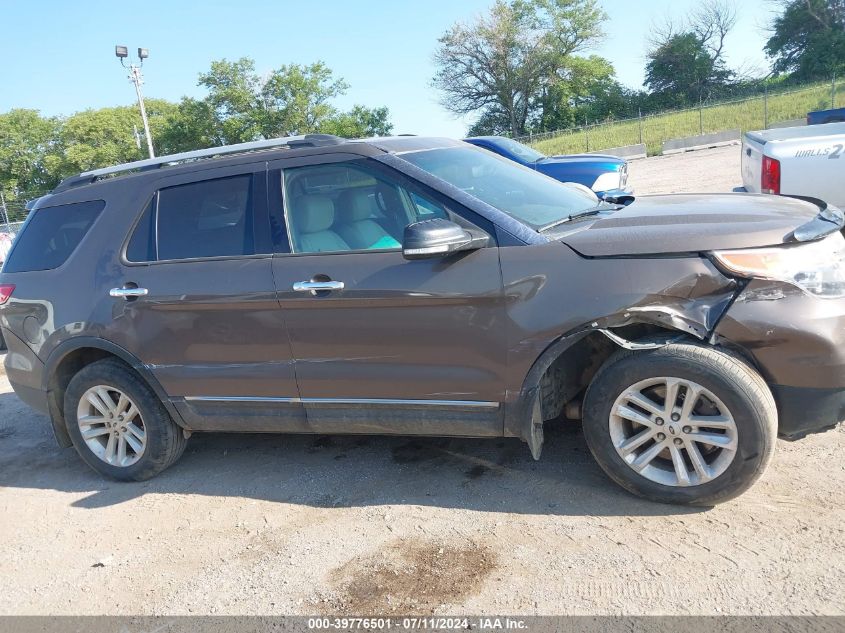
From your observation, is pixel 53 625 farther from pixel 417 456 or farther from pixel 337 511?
pixel 417 456

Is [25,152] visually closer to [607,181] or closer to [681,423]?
[607,181]

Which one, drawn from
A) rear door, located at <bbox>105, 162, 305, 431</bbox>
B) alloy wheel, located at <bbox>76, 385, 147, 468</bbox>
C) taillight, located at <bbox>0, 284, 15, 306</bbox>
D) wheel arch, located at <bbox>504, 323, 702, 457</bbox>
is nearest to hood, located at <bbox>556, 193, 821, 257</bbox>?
wheel arch, located at <bbox>504, 323, 702, 457</bbox>

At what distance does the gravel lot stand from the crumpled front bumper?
0.52 metres

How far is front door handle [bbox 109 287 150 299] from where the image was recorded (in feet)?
13.2

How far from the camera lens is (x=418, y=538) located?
327 centimetres

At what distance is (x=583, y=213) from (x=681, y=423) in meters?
1.27

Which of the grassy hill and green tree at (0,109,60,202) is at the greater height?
green tree at (0,109,60,202)

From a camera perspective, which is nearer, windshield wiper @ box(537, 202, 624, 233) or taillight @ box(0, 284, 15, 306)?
windshield wiper @ box(537, 202, 624, 233)

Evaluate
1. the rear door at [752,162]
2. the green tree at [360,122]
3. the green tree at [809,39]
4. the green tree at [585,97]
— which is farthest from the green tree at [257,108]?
the rear door at [752,162]

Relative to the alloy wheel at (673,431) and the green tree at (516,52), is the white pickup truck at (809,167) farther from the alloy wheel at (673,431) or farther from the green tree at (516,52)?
the green tree at (516,52)

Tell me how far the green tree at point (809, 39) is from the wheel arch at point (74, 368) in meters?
56.2

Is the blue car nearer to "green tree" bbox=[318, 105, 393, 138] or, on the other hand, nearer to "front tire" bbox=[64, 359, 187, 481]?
"front tire" bbox=[64, 359, 187, 481]

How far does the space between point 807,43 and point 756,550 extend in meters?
62.2

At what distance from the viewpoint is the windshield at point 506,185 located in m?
3.57
